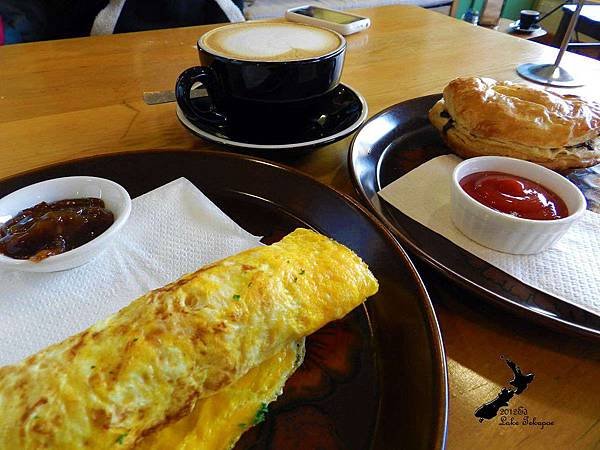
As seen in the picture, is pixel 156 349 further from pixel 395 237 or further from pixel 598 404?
pixel 598 404

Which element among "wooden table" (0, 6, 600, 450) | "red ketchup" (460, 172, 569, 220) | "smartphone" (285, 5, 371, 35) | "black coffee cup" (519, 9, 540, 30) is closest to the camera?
"wooden table" (0, 6, 600, 450)

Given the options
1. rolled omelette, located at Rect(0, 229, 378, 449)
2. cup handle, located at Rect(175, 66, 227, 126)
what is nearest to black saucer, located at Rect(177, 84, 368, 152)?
cup handle, located at Rect(175, 66, 227, 126)

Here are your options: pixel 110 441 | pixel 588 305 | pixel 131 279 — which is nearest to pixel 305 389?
pixel 110 441

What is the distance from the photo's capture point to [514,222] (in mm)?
788

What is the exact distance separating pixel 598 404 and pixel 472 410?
18 cm

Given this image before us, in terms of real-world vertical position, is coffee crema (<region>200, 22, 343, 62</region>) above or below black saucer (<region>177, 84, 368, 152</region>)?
above

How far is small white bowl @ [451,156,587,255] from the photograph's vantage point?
0.79 meters

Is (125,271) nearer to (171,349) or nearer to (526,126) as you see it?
(171,349)

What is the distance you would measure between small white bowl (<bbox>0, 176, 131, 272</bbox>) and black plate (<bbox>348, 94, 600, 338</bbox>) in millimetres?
461

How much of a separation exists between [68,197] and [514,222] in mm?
814

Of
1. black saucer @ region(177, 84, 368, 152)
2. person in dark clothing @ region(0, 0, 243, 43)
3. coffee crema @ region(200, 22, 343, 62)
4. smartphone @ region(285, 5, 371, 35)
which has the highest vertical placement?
coffee crema @ region(200, 22, 343, 62)

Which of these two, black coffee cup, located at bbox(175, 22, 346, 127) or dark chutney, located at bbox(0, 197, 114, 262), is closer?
dark chutney, located at bbox(0, 197, 114, 262)

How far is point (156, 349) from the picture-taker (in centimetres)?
49

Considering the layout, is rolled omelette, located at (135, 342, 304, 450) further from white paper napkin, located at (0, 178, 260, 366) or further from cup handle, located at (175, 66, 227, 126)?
cup handle, located at (175, 66, 227, 126)
